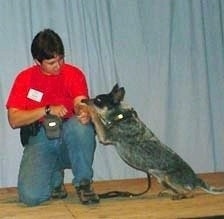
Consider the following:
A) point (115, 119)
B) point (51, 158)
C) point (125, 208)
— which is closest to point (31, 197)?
point (51, 158)

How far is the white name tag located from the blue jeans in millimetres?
166

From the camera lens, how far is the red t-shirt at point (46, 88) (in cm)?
263

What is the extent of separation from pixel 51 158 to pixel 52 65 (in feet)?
1.67

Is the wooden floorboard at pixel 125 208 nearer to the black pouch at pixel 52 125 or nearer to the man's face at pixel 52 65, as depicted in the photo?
the black pouch at pixel 52 125

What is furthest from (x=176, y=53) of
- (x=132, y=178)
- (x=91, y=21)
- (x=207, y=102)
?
(x=132, y=178)

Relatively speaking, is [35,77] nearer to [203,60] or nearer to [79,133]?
[79,133]

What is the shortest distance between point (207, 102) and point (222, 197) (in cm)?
112

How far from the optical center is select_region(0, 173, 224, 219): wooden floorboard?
2275 millimetres

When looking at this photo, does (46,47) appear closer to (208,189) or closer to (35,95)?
(35,95)

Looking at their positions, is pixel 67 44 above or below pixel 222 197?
above

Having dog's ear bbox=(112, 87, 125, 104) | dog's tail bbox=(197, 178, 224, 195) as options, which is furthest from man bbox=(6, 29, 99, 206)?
dog's tail bbox=(197, 178, 224, 195)

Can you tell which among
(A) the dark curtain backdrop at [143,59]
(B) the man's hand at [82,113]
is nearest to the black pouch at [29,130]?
(B) the man's hand at [82,113]

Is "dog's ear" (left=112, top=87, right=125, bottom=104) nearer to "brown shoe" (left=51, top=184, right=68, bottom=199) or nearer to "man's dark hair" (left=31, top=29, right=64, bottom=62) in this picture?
"man's dark hair" (left=31, top=29, right=64, bottom=62)

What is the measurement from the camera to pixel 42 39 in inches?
98.0
